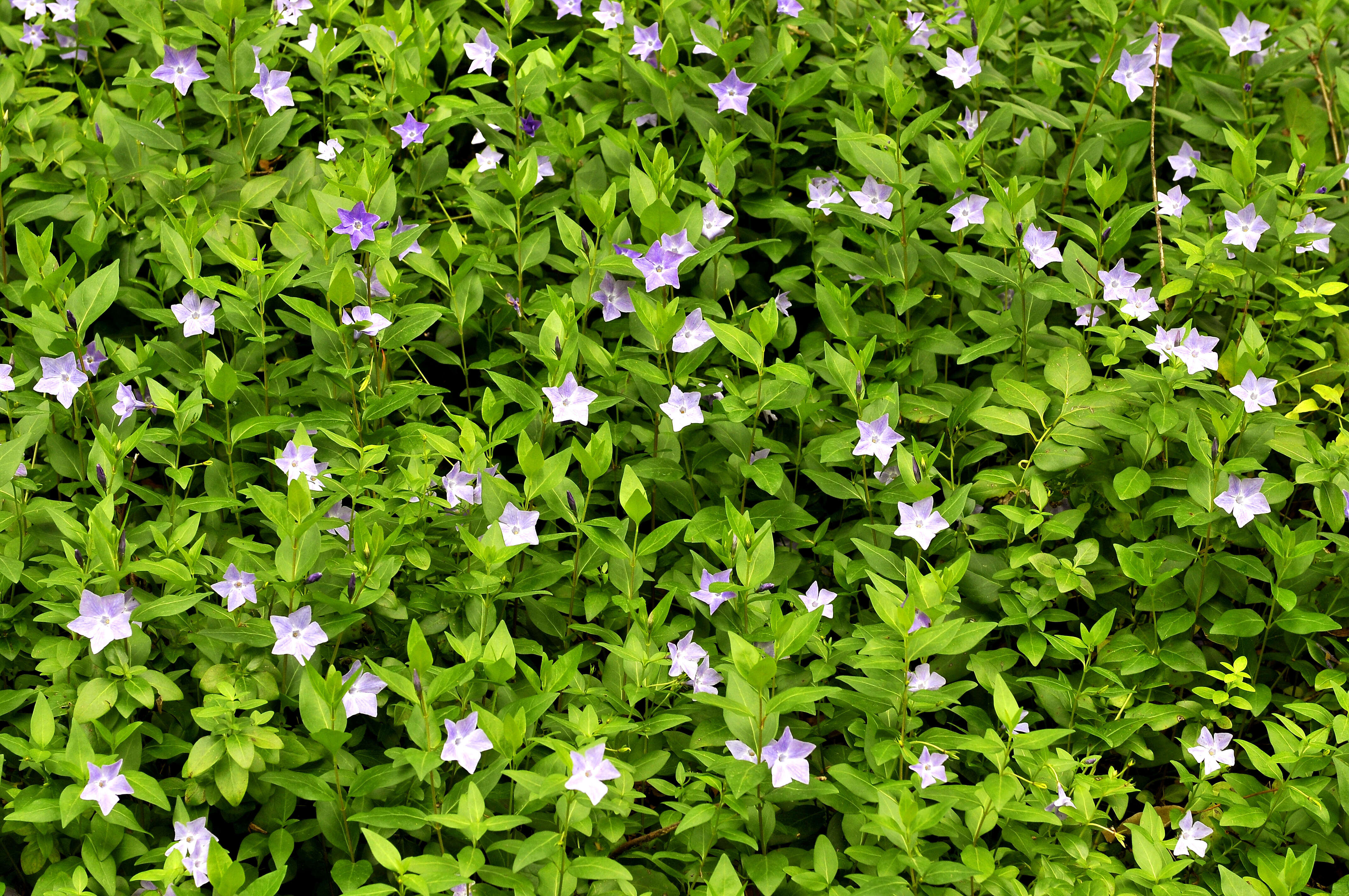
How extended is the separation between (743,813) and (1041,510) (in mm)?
1090

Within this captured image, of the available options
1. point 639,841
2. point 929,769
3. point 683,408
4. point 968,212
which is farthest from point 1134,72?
point 639,841

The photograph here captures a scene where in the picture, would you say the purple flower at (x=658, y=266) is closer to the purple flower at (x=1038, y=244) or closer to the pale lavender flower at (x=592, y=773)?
the purple flower at (x=1038, y=244)

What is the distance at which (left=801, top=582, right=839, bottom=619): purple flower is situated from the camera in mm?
2645

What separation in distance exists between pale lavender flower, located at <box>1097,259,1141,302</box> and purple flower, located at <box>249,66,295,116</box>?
2293 millimetres

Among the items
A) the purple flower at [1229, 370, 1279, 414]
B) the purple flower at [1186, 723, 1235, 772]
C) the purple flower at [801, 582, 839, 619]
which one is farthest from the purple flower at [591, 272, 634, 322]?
the purple flower at [1186, 723, 1235, 772]

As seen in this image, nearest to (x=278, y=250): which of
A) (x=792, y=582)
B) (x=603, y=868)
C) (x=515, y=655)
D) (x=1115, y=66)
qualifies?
(x=515, y=655)

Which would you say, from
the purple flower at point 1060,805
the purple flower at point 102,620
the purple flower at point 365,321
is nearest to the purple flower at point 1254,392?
the purple flower at point 1060,805

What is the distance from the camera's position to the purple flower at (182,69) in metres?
3.26

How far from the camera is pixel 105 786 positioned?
2.23 metres

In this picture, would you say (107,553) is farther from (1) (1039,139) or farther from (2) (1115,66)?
(2) (1115,66)

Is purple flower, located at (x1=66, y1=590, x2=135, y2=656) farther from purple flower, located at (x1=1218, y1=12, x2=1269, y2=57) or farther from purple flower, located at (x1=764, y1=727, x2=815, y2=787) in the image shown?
purple flower, located at (x1=1218, y1=12, x2=1269, y2=57)

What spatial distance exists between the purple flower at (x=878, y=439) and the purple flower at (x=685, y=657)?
23.9 inches

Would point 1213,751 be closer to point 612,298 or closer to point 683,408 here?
point 683,408

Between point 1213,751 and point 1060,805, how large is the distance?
447 millimetres
